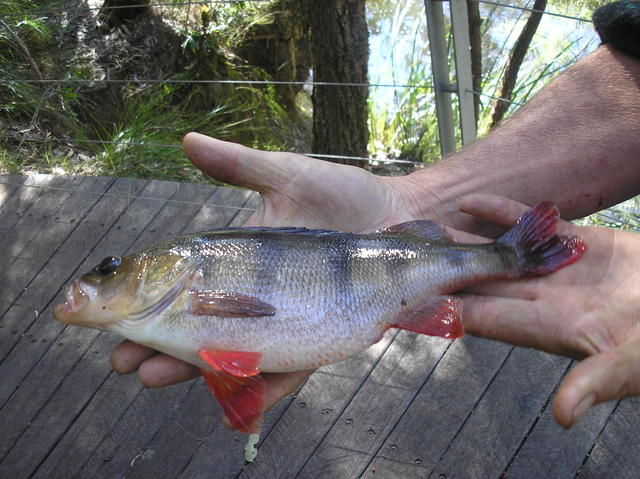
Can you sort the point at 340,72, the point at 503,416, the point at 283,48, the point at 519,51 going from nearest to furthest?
the point at 503,416, the point at 519,51, the point at 340,72, the point at 283,48

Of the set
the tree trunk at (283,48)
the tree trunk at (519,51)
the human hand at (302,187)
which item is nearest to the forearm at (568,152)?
the human hand at (302,187)

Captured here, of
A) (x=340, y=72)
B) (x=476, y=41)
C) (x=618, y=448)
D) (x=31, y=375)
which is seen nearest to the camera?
(x=618, y=448)

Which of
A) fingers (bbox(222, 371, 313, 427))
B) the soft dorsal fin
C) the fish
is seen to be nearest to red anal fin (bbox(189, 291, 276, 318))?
the fish

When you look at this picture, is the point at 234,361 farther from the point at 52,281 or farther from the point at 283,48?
the point at 283,48

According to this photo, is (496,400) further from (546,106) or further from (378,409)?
(546,106)

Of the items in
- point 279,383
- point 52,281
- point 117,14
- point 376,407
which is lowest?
point 376,407

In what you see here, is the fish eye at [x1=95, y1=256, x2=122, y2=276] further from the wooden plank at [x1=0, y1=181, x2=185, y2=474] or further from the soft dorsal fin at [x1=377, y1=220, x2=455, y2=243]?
the wooden plank at [x1=0, y1=181, x2=185, y2=474]

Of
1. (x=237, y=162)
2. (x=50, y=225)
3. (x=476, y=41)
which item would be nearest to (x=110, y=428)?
(x=237, y=162)
